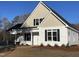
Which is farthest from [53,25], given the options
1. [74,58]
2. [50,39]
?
[74,58]

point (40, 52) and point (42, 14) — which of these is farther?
point (42, 14)

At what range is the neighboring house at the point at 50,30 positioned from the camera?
32.0m

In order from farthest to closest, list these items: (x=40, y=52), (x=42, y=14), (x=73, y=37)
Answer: (x=42, y=14)
(x=73, y=37)
(x=40, y=52)

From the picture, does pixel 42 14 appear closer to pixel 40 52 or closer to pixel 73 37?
pixel 73 37

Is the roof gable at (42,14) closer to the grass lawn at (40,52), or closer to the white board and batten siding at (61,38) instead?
the white board and batten siding at (61,38)

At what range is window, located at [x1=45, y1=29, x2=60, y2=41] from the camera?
110 feet

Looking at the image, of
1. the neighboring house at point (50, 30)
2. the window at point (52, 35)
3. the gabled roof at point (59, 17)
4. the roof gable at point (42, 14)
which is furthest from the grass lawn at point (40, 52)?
the roof gable at point (42, 14)

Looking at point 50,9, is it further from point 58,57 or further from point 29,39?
point 58,57

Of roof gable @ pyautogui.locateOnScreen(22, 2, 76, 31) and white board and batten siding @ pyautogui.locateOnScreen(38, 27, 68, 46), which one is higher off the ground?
roof gable @ pyautogui.locateOnScreen(22, 2, 76, 31)

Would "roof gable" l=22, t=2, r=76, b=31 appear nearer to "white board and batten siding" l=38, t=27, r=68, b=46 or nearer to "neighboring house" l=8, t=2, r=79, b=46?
"neighboring house" l=8, t=2, r=79, b=46

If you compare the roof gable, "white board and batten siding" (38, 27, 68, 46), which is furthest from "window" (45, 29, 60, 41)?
the roof gable

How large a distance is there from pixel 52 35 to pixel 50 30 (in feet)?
2.74

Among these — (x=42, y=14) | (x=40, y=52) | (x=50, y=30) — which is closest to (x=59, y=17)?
(x=50, y=30)

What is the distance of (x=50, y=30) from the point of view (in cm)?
3372
